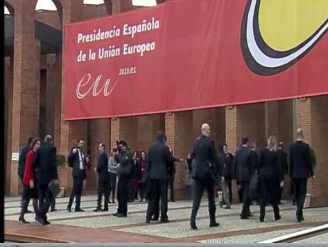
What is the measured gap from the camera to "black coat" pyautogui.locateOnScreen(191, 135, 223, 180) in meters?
11.3

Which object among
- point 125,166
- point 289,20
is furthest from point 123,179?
point 289,20

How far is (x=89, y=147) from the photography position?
29.2 m

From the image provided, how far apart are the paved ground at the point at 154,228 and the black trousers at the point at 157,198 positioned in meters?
0.27

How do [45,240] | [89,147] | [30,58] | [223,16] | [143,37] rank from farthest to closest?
[89,147], [30,58], [143,37], [223,16], [45,240]

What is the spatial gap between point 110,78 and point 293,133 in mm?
6267

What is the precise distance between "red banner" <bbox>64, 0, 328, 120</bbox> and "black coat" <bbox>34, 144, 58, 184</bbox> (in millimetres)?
6041

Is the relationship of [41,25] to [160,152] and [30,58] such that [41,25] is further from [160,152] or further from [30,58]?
[160,152]

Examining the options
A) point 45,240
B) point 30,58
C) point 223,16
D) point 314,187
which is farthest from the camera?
point 30,58

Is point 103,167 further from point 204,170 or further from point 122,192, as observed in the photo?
point 204,170

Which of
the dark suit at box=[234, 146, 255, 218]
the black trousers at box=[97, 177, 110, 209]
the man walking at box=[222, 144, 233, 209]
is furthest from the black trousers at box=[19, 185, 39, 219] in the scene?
the man walking at box=[222, 144, 233, 209]

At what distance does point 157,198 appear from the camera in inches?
A: 495
